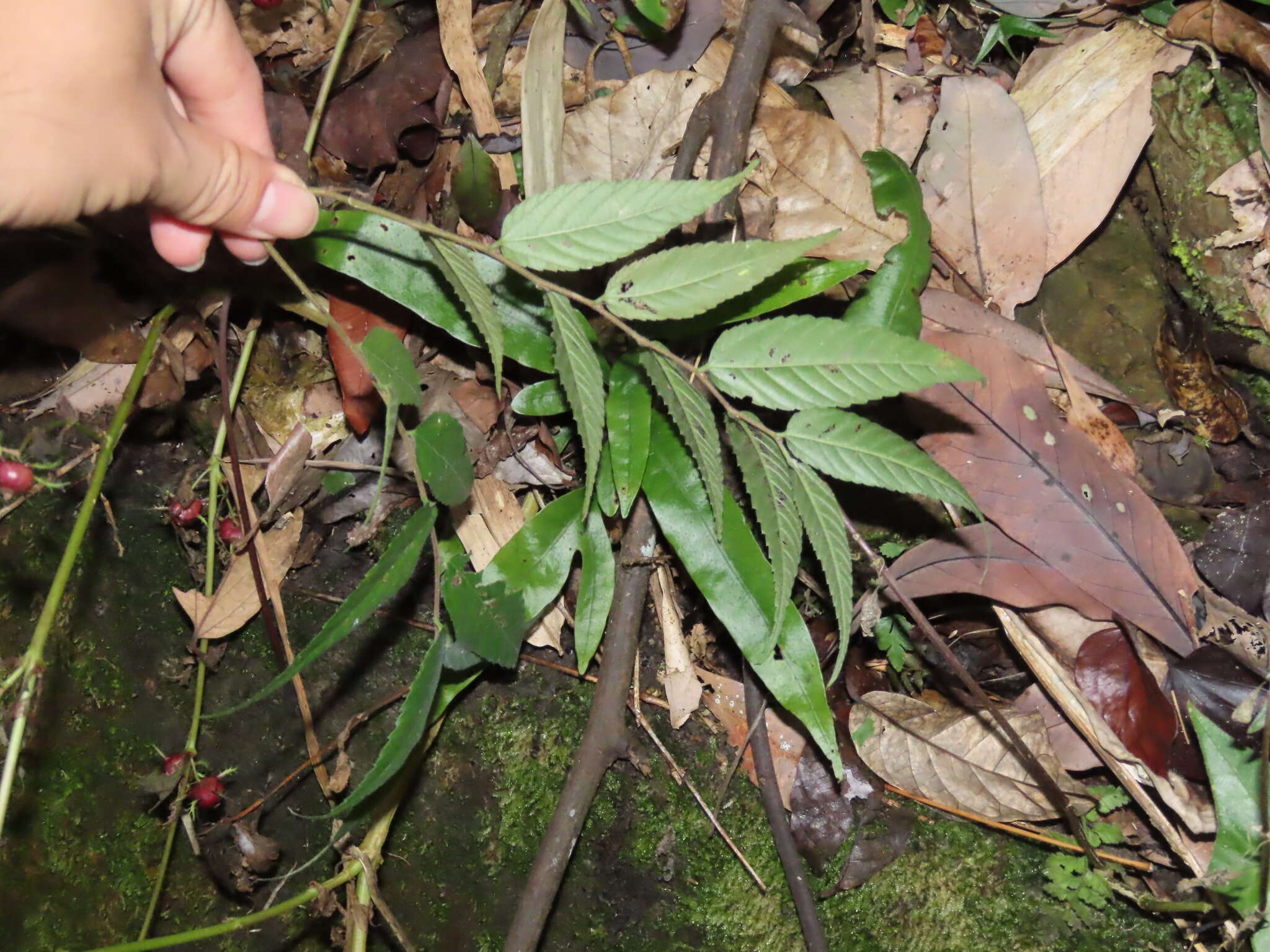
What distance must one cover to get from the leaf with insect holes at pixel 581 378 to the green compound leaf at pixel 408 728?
0.43 m

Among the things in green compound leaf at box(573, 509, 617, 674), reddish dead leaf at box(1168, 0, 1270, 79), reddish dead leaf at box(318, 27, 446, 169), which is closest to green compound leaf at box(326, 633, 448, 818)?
green compound leaf at box(573, 509, 617, 674)

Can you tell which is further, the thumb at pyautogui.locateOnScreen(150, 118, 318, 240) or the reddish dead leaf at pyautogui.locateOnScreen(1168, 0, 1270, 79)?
the reddish dead leaf at pyautogui.locateOnScreen(1168, 0, 1270, 79)

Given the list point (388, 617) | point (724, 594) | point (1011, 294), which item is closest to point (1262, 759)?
point (724, 594)

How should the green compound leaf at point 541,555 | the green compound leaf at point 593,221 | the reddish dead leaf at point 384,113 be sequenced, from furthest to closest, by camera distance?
the reddish dead leaf at point 384,113 → the green compound leaf at point 541,555 → the green compound leaf at point 593,221

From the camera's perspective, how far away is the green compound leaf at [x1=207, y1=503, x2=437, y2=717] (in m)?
1.24

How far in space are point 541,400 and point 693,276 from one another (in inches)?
24.0

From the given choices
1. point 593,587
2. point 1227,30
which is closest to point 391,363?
point 593,587

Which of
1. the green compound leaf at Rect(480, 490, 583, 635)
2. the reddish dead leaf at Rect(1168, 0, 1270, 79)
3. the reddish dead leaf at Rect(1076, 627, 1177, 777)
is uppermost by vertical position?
the reddish dead leaf at Rect(1168, 0, 1270, 79)

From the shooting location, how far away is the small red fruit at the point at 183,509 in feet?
5.82

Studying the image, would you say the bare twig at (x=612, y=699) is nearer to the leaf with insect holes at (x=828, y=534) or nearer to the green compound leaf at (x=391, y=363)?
the leaf with insect holes at (x=828, y=534)

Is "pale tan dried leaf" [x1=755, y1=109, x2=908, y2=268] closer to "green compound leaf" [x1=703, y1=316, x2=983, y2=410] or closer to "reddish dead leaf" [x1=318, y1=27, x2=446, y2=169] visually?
"green compound leaf" [x1=703, y1=316, x2=983, y2=410]

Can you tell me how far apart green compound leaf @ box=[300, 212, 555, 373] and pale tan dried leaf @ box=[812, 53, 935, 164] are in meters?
0.89

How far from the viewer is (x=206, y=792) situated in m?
1.69

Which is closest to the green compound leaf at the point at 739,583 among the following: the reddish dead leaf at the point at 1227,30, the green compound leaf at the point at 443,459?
the green compound leaf at the point at 443,459
